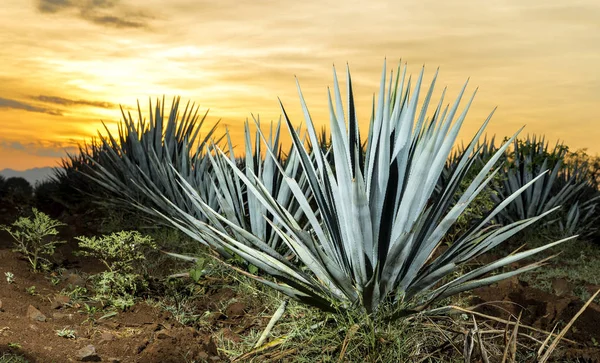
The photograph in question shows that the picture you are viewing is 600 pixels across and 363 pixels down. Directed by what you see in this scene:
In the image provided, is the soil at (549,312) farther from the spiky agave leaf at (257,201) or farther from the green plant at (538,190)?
the green plant at (538,190)

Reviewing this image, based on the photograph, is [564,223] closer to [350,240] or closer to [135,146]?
[135,146]

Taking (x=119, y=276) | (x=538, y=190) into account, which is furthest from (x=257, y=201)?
(x=538, y=190)

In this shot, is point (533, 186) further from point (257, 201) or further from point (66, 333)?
point (66, 333)

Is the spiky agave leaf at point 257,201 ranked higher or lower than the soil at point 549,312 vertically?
higher

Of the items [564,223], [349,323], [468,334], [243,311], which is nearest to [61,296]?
[243,311]

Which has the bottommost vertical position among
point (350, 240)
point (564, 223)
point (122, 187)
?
point (564, 223)

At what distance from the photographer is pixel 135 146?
9.52 m

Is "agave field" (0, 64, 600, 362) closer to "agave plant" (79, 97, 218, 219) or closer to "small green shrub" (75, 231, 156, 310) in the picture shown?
"small green shrub" (75, 231, 156, 310)

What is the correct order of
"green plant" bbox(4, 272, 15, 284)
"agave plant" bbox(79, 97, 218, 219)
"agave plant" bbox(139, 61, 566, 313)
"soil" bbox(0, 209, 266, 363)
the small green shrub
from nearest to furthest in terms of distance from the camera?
"agave plant" bbox(139, 61, 566, 313), "soil" bbox(0, 209, 266, 363), the small green shrub, "green plant" bbox(4, 272, 15, 284), "agave plant" bbox(79, 97, 218, 219)

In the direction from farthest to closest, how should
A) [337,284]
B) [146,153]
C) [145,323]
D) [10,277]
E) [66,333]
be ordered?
[146,153] → [10,277] → [145,323] → [66,333] → [337,284]

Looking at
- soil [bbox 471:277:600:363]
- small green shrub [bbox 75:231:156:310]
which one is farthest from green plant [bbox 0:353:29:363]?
soil [bbox 471:277:600:363]

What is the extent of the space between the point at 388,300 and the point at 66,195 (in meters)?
8.76

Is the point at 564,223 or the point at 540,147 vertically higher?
the point at 540,147

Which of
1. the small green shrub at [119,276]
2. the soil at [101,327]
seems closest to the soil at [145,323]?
the soil at [101,327]
